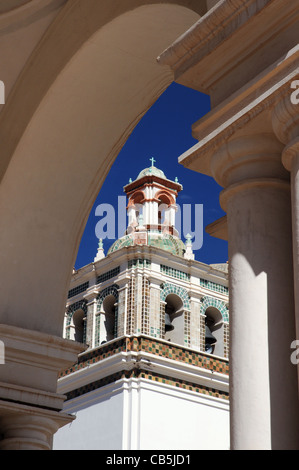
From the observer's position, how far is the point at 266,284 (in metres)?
2.92

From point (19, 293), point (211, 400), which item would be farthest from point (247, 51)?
point (211, 400)

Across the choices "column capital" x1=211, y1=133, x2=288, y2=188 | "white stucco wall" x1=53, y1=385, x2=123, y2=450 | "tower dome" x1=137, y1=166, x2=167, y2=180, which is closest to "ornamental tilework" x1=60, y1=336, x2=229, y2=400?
"white stucco wall" x1=53, y1=385, x2=123, y2=450

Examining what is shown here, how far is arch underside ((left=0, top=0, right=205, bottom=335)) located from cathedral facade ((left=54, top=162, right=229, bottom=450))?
15.8 meters

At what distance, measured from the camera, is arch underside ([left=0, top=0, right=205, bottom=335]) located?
5.27 m

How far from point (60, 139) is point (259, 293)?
2963 millimetres

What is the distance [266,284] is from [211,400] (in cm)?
2060

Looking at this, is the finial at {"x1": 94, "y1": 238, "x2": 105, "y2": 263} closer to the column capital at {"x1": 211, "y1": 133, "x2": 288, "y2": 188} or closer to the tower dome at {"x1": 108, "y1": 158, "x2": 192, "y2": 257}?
the tower dome at {"x1": 108, "y1": 158, "x2": 192, "y2": 257}

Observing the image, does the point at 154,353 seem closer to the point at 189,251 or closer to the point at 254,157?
the point at 189,251

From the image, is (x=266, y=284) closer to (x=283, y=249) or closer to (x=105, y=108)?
(x=283, y=249)

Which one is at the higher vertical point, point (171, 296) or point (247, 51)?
point (171, 296)

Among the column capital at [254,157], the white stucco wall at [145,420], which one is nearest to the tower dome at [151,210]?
the white stucco wall at [145,420]
